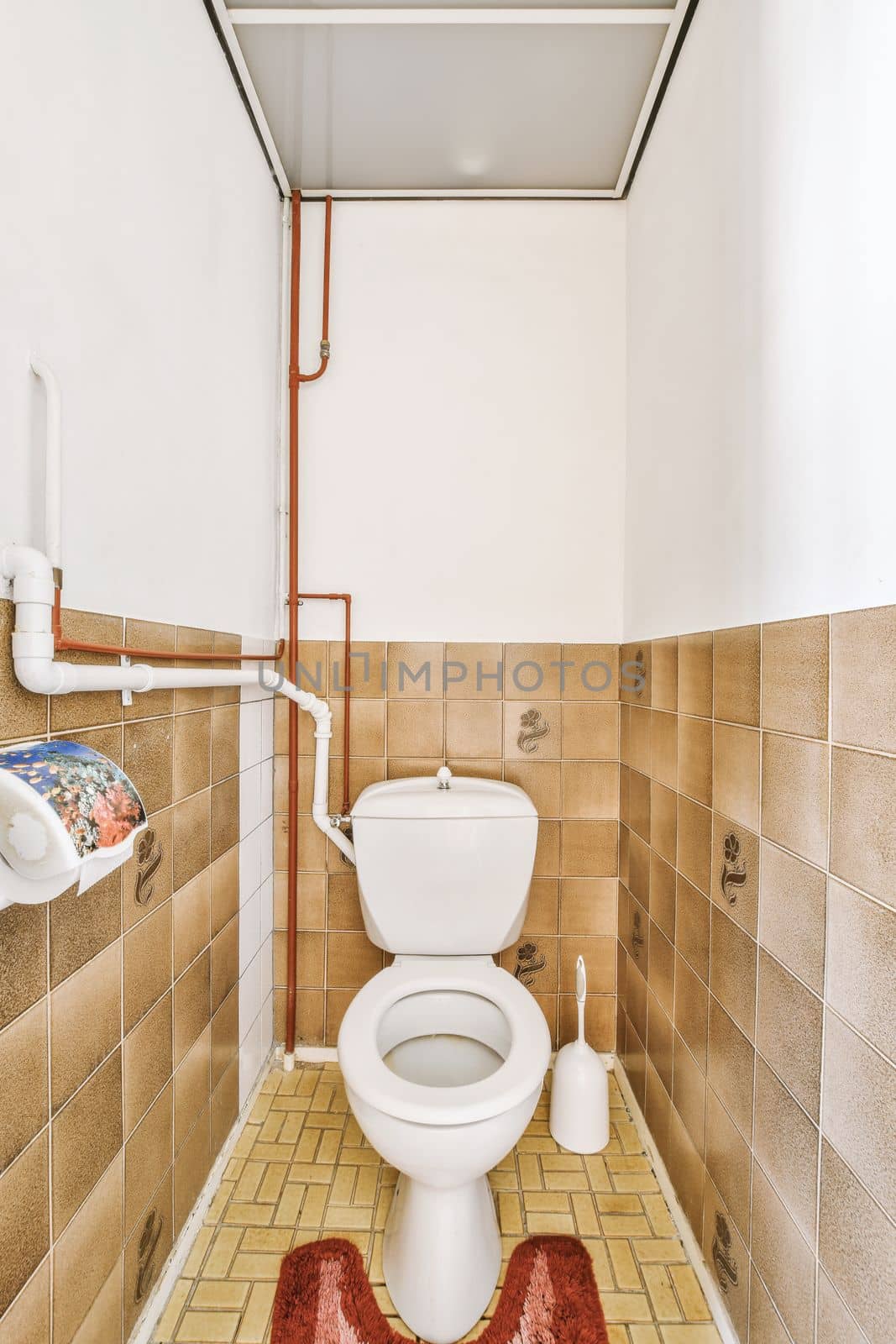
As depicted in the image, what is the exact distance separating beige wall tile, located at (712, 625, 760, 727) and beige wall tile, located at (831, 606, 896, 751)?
0.20 m

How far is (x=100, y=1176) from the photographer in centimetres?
93

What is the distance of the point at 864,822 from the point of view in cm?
74

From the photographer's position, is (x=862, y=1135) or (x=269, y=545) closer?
(x=862, y=1135)

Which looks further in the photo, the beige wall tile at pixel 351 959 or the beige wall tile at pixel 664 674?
the beige wall tile at pixel 351 959

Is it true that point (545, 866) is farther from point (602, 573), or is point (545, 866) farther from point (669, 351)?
point (669, 351)

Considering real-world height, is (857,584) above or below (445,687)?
above

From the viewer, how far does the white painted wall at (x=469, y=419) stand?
1722 millimetres

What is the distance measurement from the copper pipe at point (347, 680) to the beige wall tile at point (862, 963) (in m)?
1.17

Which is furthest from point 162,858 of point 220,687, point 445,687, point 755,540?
point 755,540

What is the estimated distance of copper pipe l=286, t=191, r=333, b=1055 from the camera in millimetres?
1703

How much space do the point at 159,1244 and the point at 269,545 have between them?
142 cm

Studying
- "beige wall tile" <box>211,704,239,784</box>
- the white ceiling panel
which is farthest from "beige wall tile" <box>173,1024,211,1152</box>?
the white ceiling panel

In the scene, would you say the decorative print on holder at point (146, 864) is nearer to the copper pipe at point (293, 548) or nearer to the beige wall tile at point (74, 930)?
the beige wall tile at point (74, 930)

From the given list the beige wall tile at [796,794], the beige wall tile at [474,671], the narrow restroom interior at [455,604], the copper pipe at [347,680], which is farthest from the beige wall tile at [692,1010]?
the copper pipe at [347,680]
